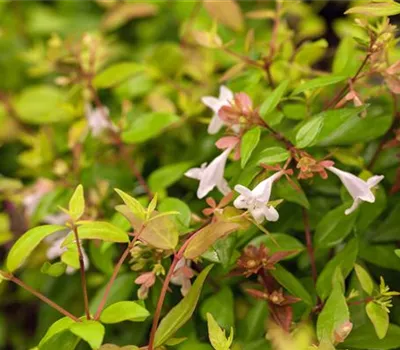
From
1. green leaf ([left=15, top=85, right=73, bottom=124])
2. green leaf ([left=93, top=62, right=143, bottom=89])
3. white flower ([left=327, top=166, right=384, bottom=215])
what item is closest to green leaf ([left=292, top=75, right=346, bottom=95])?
white flower ([left=327, top=166, right=384, bottom=215])

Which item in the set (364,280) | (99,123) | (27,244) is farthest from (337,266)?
(99,123)

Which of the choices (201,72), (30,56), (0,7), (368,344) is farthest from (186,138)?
(0,7)

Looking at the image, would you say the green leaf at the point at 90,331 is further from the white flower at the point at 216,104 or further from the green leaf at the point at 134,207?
the white flower at the point at 216,104

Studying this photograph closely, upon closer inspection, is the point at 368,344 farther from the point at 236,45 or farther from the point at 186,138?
the point at 236,45

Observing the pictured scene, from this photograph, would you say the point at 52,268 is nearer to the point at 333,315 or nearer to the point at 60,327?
the point at 60,327

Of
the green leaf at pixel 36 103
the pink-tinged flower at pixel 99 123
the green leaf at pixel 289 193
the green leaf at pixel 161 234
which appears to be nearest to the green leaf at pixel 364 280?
the green leaf at pixel 289 193
